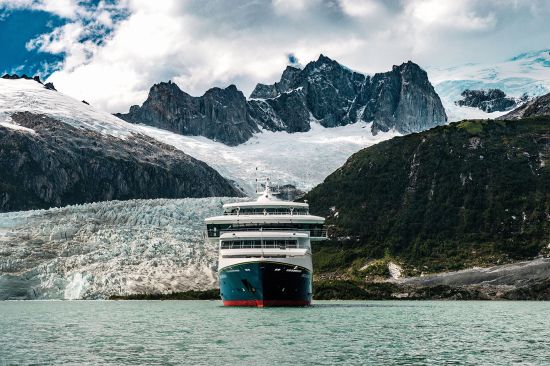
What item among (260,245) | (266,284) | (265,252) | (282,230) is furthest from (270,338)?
(282,230)

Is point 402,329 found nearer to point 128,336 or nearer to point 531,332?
point 531,332

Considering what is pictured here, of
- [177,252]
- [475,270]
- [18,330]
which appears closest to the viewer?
[18,330]

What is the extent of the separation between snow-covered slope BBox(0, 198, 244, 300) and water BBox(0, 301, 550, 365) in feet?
160

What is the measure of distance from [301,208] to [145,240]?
51.6 metres

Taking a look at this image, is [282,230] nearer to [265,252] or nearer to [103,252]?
[265,252]

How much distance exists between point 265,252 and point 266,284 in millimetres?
5357

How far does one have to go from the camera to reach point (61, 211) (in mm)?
169875

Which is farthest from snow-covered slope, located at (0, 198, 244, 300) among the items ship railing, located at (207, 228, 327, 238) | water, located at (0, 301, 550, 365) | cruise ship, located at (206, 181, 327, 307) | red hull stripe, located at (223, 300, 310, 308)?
water, located at (0, 301, 550, 365)

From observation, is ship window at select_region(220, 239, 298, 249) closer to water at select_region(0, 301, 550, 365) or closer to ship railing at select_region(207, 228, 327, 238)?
ship railing at select_region(207, 228, 327, 238)

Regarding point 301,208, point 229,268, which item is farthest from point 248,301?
point 301,208

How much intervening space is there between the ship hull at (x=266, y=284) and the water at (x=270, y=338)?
250 inches

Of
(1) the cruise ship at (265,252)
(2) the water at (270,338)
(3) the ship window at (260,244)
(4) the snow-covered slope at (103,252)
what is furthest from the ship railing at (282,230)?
(4) the snow-covered slope at (103,252)

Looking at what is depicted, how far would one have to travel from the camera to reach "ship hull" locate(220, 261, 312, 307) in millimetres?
96875

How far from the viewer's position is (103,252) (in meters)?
150
